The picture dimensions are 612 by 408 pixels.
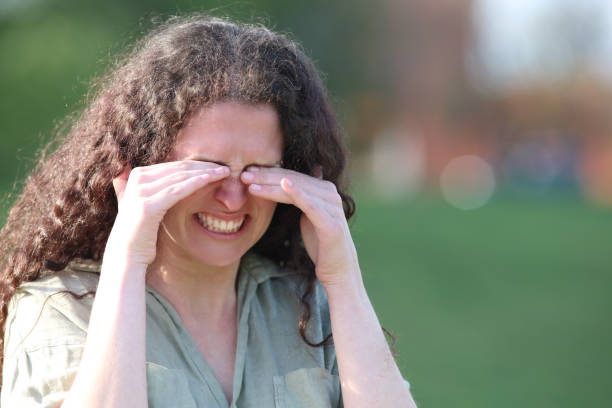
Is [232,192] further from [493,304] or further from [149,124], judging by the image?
[493,304]

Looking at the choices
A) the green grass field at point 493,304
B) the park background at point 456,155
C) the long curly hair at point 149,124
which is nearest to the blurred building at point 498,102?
the park background at point 456,155

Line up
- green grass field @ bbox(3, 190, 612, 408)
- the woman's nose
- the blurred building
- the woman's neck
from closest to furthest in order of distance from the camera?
the woman's nose → the woman's neck → green grass field @ bbox(3, 190, 612, 408) → the blurred building

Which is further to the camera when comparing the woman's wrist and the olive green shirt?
the woman's wrist

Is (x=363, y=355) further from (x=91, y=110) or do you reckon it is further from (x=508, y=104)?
(x=508, y=104)

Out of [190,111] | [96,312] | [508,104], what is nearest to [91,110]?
Answer: [190,111]

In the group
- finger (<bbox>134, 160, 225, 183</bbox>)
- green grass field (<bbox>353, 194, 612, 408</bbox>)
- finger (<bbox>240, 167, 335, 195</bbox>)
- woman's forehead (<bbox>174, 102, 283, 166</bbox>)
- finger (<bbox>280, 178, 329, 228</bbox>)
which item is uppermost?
woman's forehead (<bbox>174, 102, 283, 166</bbox>)

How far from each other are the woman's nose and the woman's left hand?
0.05 m

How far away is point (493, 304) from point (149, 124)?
8.82m

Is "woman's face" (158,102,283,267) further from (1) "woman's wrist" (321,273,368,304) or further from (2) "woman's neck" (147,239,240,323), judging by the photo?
(1) "woman's wrist" (321,273,368,304)

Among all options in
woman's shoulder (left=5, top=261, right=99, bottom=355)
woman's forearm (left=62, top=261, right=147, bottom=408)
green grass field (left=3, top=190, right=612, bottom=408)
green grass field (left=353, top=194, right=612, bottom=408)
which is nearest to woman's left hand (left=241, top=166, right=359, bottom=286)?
woman's forearm (left=62, top=261, right=147, bottom=408)

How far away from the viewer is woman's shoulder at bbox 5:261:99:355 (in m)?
2.28

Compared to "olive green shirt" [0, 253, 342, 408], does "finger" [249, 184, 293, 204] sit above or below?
above

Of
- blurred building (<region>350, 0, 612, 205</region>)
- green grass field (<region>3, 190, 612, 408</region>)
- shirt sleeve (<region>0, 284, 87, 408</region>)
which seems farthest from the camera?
blurred building (<region>350, 0, 612, 205</region>)

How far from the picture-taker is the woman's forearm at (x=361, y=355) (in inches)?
94.0
